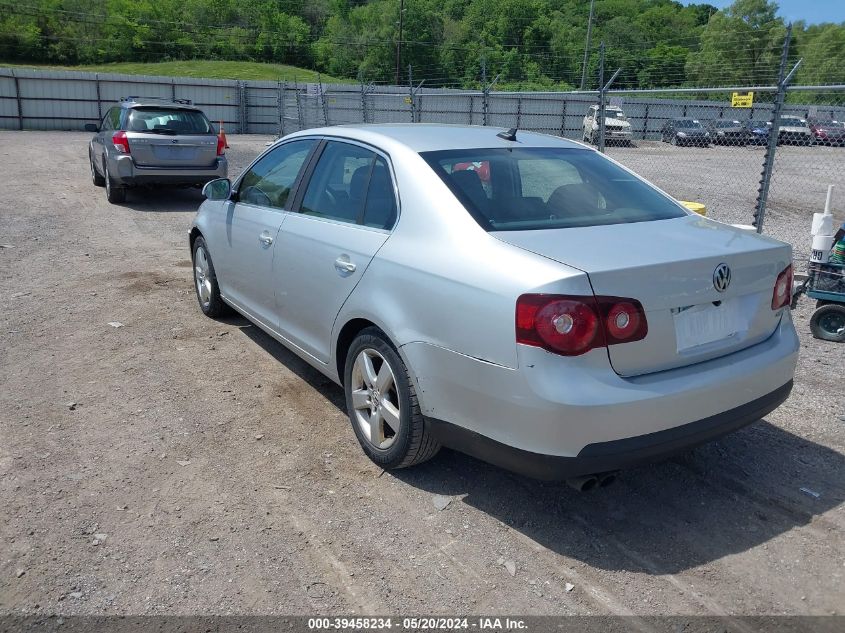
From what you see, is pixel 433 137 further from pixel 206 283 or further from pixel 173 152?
pixel 173 152

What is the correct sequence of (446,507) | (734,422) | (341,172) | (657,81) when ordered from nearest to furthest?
(734,422), (446,507), (341,172), (657,81)

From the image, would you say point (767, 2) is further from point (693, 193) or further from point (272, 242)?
point (272, 242)

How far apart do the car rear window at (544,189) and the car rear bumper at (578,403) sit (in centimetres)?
73

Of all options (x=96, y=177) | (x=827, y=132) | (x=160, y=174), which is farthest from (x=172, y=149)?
(x=827, y=132)

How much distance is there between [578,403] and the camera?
9.17ft

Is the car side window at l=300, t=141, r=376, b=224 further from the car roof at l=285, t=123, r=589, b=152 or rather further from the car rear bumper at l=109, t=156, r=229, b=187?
the car rear bumper at l=109, t=156, r=229, b=187

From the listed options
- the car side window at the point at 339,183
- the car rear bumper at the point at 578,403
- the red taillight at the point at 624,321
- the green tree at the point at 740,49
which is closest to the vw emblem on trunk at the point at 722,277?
the car rear bumper at the point at 578,403

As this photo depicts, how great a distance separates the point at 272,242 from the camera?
4.59 meters

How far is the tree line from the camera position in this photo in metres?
55.2

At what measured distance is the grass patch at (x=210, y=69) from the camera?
6681 centimetres

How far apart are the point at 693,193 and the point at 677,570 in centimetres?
1423

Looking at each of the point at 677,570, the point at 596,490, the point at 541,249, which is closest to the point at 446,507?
the point at 596,490

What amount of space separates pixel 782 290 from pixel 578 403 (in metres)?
1.44

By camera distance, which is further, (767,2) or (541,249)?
(767,2)
